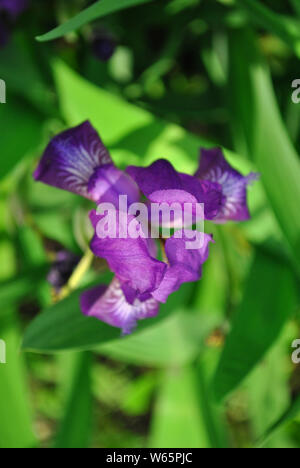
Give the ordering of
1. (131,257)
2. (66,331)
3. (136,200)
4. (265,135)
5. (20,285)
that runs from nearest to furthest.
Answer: (131,257) → (136,200) → (66,331) → (265,135) → (20,285)

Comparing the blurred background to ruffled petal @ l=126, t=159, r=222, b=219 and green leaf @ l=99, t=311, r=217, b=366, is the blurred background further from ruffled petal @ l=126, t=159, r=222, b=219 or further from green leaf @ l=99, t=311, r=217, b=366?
ruffled petal @ l=126, t=159, r=222, b=219

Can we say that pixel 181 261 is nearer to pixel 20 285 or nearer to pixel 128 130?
pixel 128 130

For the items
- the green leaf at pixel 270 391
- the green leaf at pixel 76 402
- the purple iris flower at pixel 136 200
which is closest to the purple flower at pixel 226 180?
the purple iris flower at pixel 136 200

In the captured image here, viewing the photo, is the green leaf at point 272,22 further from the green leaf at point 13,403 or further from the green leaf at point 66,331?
the green leaf at point 13,403

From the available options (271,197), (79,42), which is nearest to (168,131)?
(271,197)

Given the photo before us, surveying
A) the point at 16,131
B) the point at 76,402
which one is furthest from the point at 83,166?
the point at 76,402

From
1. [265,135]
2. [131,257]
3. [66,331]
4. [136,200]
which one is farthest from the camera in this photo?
[265,135]

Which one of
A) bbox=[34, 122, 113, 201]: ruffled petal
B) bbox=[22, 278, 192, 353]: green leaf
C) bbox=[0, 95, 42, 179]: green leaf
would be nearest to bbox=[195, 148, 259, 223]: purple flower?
bbox=[34, 122, 113, 201]: ruffled petal
